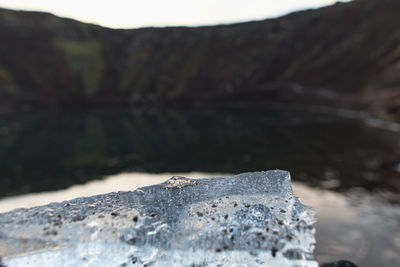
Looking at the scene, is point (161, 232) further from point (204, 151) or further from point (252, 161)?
point (204, 151)

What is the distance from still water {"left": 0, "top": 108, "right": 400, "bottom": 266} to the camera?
58.4ft

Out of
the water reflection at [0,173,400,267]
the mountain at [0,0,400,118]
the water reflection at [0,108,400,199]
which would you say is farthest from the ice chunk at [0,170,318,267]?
the mountain at [0,0,400,118]

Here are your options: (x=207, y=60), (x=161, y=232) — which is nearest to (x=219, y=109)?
(x=207, y=60)

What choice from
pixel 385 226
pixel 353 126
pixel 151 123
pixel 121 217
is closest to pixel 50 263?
pixel 121 217

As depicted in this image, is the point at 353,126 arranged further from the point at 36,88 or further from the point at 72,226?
the point at 36,88

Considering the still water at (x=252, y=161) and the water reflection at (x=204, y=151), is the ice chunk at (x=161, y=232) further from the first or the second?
the water reflection at (x=204, y=151)

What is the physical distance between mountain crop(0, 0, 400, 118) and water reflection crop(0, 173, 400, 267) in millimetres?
59791

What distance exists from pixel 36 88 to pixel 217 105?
67329 mm

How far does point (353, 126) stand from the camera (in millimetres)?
51125

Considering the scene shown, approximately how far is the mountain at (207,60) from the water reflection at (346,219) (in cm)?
5979

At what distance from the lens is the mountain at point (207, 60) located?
8750 cm

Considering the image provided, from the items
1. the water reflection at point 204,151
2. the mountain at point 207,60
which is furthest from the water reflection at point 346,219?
the mountain at point 207,60

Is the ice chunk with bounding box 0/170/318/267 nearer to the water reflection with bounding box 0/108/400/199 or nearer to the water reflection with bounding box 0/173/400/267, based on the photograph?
the water reflection with bounding box 0/173/400/267

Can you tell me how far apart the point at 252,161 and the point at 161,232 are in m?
29.1
